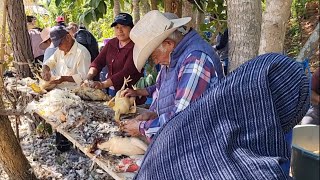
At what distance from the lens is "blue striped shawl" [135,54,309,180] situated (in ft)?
4.08

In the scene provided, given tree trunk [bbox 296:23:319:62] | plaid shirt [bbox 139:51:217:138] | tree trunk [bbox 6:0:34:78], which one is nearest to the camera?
tree trunk [bbox 296:23:319:62]

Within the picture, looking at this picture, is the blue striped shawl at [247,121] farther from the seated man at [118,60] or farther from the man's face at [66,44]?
the man's face at [66,44]

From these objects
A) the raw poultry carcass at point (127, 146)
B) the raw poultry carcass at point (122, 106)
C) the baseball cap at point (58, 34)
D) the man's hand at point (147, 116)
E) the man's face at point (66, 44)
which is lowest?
the raw poultry carcass at point (127, 146)

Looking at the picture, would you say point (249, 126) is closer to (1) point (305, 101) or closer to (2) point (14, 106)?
(1) point (305, 101)

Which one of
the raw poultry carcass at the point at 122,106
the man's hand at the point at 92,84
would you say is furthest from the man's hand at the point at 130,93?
the man's hand at the point at 92,84

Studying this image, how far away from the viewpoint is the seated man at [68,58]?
3.54 m

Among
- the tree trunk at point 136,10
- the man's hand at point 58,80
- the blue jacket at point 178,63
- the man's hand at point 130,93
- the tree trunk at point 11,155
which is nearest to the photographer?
the blue jacket at point 178,63

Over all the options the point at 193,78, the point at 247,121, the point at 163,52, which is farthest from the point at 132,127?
the point at 247,121

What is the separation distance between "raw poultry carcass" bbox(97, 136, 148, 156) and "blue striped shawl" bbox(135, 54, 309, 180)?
844 mm

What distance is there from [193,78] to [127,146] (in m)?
0.59

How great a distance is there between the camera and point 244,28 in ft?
6.91

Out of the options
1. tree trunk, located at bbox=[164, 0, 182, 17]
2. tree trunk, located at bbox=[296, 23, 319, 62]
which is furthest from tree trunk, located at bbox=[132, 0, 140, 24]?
tree trunk, located at bbox=[296, 23, 319, 62]

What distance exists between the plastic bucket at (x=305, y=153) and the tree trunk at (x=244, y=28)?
2.32 ft

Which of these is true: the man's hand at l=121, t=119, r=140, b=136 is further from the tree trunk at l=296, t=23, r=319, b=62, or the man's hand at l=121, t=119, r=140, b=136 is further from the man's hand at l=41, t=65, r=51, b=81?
the man's hand at l=41, t=65, r=51, b=81
